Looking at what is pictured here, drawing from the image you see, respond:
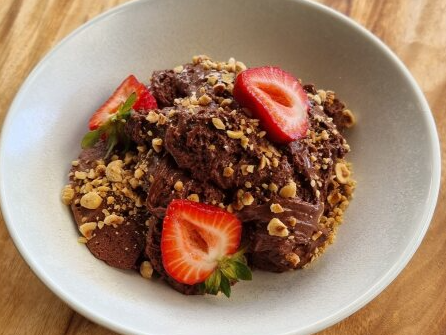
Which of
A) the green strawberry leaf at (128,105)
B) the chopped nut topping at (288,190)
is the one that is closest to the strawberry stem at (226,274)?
the chopped nut topping at (288,190)

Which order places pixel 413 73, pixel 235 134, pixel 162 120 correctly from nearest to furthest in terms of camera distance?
pixel 235 134, pixel 162 120, pixel 413 73

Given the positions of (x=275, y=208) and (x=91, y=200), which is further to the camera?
(x=91, y=200)

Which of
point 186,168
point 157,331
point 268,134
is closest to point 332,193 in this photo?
point 268,134

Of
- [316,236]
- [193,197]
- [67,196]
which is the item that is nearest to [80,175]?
[67,196]

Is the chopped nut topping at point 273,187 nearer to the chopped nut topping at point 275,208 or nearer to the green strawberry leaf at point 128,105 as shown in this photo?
the chopped nut topping at point 275,208

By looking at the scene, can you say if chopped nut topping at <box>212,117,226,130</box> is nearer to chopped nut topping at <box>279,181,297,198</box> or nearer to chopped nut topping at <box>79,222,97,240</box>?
chopped nut topping at <box>279,181,297,198</box>

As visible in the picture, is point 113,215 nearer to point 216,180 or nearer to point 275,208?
point 216,180

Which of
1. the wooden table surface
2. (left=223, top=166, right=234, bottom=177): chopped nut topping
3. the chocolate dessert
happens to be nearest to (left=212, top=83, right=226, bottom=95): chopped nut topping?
the chocolate dessert
